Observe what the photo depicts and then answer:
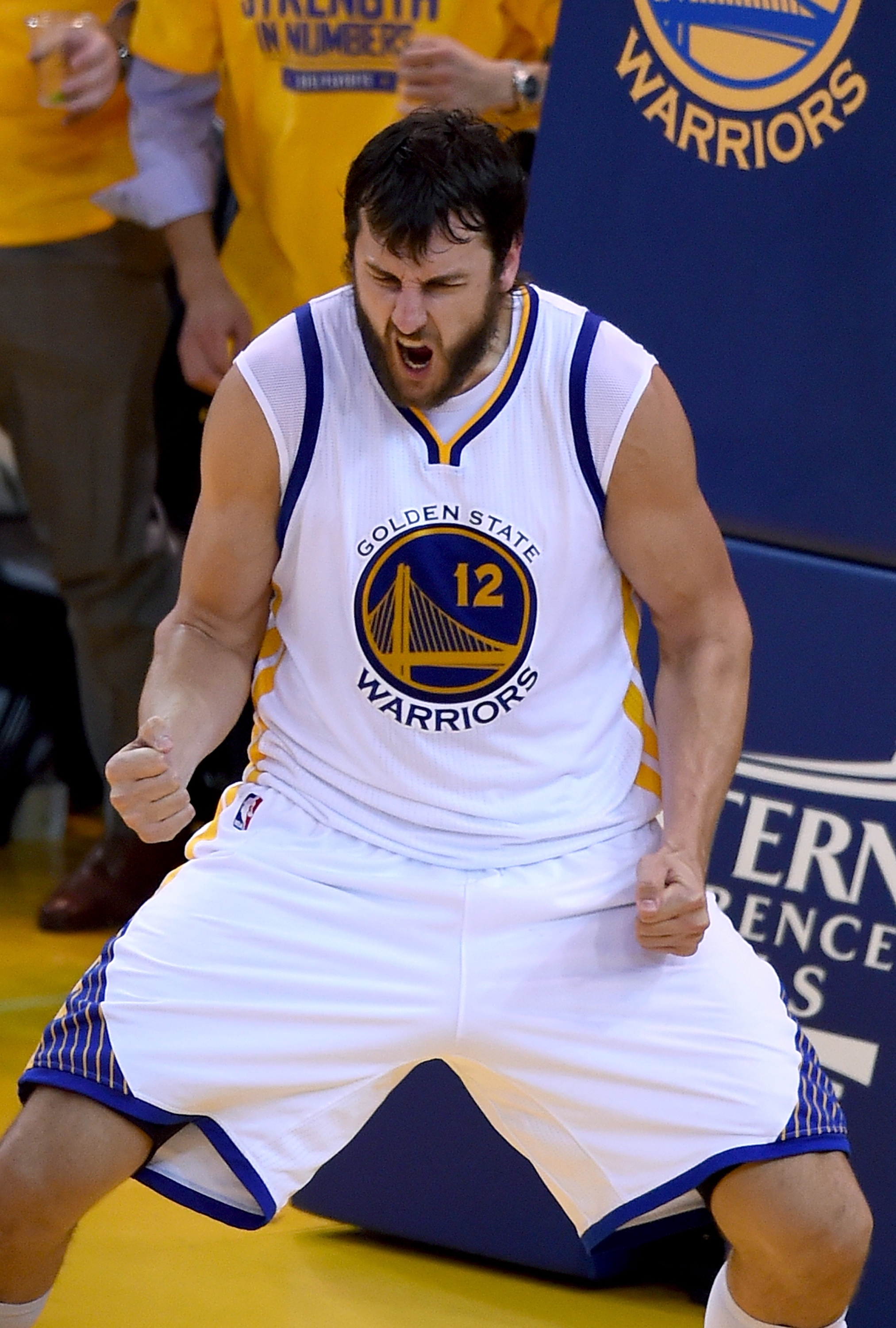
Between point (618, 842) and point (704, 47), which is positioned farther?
point (704, 47)

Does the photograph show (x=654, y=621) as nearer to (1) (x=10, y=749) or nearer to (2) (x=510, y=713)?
(2) (x=510, y=713)

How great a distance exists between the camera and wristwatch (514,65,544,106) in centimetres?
316

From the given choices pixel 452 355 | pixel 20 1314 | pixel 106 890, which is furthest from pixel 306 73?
pixel 20 1314

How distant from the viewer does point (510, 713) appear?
7.27 feet

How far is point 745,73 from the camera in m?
2.48

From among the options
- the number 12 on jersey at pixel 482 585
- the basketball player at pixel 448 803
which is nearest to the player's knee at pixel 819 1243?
the basketball player at pixel 448 803

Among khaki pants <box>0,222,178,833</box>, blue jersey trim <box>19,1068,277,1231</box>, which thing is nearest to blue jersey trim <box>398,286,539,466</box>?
blue jersey trim <box>19,1068,277,1231</box>

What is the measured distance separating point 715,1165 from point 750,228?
1.21m

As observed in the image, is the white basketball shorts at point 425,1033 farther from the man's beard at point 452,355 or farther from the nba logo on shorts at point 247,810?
the man's beard at point 452,355

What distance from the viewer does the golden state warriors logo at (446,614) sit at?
2191 mm

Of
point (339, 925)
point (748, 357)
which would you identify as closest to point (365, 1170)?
point (339, 925)

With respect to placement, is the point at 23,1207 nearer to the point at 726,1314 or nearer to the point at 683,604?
the point at 726,1314

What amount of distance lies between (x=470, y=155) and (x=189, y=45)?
1.48 meters

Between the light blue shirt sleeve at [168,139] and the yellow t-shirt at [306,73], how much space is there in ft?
0.12
